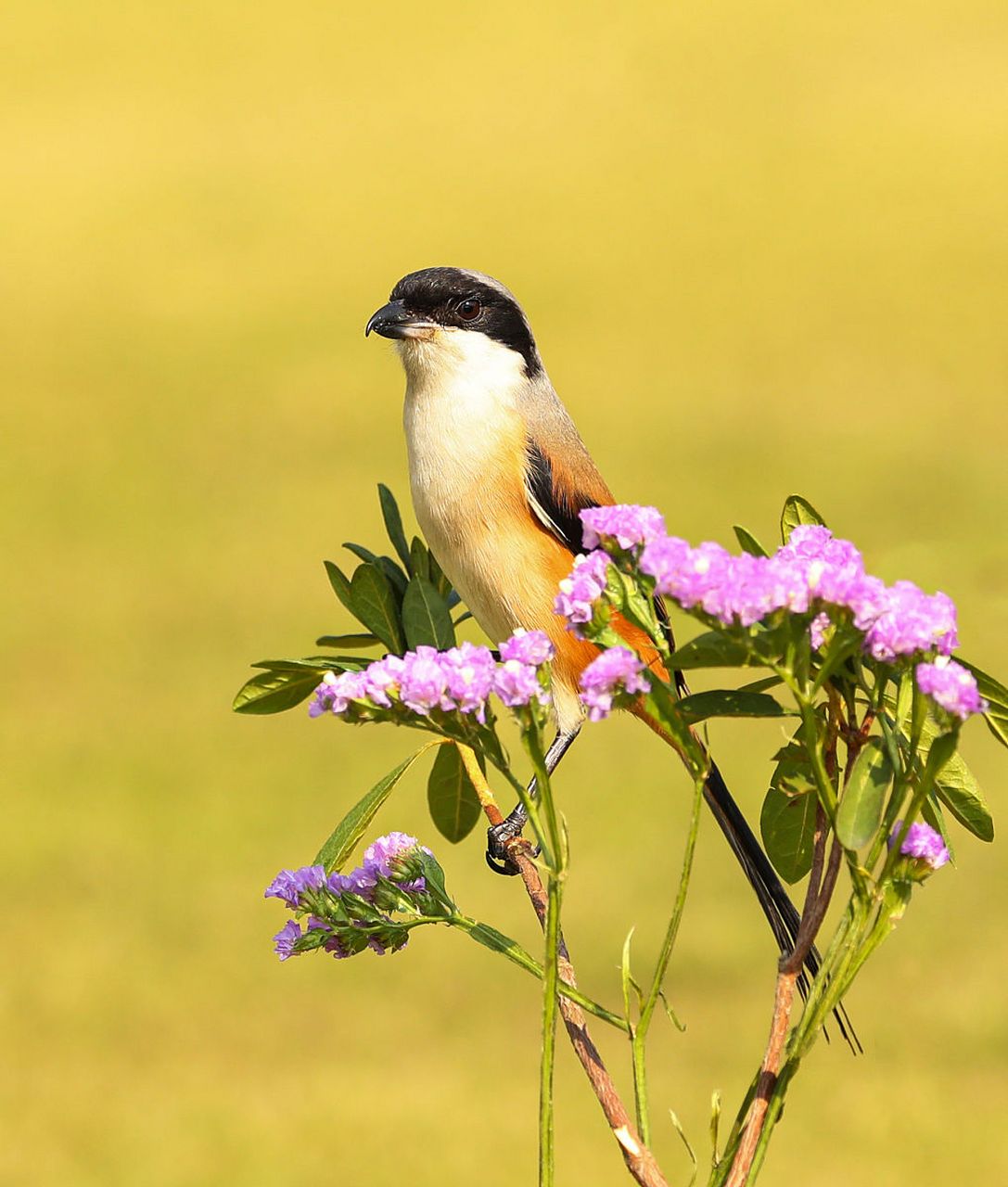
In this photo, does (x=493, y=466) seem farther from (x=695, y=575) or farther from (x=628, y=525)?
(x=695, y=575)

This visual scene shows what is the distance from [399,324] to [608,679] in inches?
86.6

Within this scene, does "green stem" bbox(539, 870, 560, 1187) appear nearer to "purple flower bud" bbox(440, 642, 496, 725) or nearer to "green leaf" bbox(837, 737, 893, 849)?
"purple flower bud" bbox(440, 642, 496, 725)

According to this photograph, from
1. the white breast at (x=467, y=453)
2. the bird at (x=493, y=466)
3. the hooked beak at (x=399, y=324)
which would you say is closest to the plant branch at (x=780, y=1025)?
the bird at (x=493, y=466)

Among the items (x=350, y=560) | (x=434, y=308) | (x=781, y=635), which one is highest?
(x=350, y=560)

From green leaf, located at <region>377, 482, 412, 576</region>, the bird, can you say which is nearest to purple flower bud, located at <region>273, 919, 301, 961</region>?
green leaf, located at <region>377, 482, 412, 576</region>

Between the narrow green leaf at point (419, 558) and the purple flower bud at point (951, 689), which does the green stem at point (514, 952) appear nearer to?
the purple flower bud at point (951, 689)

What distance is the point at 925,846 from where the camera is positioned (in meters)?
1.42

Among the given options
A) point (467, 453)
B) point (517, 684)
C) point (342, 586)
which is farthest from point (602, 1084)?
point (467, 453)

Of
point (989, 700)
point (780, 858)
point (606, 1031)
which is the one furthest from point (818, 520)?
point (606, 1031)

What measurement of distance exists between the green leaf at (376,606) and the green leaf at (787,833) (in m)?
0.65

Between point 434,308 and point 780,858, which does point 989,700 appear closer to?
point 780,858

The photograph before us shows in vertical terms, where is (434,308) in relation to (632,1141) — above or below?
above

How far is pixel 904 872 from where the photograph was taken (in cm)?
143

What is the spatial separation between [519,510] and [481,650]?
6.20 feet
